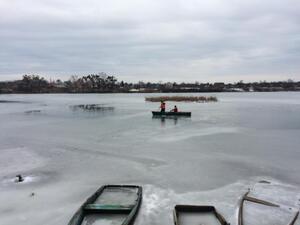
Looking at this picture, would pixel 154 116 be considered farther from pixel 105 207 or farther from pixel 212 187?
pixel 105 207

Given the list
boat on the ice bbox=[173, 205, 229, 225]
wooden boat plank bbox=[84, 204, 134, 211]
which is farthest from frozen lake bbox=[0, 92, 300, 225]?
wooden boat plank bbox=[84, 204, 134, 211]

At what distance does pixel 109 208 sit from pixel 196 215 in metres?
1.74

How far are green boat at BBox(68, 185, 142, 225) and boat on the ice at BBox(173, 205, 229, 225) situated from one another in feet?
2.79

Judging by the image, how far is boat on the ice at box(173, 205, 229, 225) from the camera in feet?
20.1

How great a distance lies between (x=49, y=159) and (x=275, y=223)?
319 inches

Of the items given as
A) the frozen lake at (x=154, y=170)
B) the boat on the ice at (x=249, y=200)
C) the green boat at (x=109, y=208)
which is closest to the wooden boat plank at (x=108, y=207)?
the green boat at (x=109, y=208)

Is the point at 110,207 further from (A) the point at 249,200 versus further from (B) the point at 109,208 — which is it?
(A) the point at 249,200

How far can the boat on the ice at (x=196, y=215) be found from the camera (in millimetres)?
6137

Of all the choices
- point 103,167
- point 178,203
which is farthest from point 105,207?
point 103,167

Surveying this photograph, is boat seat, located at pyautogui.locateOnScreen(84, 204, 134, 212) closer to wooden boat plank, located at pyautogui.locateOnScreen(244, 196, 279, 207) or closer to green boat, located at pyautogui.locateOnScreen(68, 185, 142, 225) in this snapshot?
green boat, located at pyautogui.locateOnScreen(68, 185, 142, 225)

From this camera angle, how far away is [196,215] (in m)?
6.53

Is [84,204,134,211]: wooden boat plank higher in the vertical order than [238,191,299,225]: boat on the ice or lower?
higher

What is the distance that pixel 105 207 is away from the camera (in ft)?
21.6

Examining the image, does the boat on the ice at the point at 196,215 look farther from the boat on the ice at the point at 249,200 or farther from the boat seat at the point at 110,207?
the boat seat at the point at 110,207
